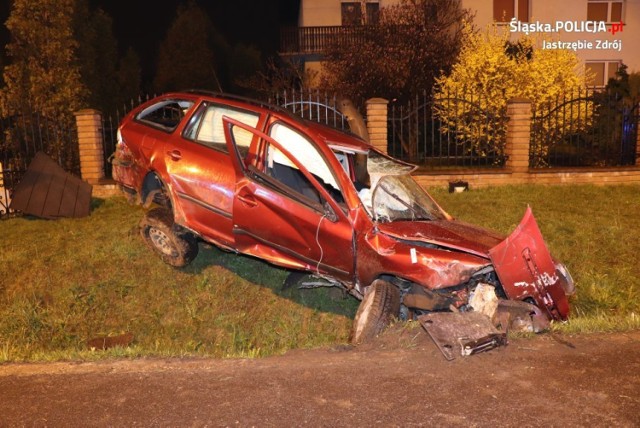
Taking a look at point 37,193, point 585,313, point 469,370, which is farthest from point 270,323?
point 37,193

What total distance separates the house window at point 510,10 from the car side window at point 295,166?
708 inches

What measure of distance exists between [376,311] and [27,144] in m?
9.36

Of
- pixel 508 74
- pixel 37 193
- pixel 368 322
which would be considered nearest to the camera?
pixel 368 322

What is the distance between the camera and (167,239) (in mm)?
7188

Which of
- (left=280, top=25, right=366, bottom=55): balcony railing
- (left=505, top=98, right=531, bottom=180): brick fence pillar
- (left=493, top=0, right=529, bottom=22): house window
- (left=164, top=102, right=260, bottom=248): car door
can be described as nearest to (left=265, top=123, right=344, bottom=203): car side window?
(left=164, top=102, right=260, bottom=248): car door

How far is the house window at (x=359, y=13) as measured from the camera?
63.7 feet

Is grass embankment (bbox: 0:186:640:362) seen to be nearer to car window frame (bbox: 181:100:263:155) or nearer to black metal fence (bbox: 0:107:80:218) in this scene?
car window frame (bbox: 181:100:263:155)

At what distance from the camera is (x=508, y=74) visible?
599 inches

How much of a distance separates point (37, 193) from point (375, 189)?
6.72 metres

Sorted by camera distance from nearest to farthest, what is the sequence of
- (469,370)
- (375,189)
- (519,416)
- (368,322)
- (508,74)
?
(519,416) → (469,370) → (368,322) → (375,189) → (508,74)

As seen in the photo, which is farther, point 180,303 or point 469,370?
point 180,303

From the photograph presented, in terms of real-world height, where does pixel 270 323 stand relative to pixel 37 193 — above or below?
below

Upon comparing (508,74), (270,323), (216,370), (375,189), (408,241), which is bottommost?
(270,323)

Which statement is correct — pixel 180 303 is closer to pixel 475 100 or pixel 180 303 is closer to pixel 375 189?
pixel 375 189
